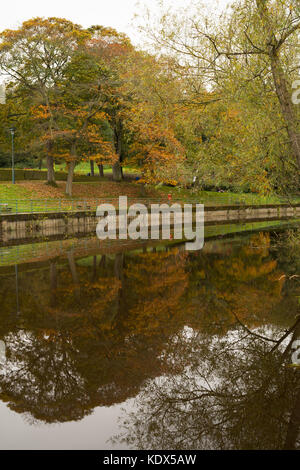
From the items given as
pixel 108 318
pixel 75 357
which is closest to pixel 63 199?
pixel 108 318

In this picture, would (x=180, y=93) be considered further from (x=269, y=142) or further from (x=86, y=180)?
(x=86, y=180)

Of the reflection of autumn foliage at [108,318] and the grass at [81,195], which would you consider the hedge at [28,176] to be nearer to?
the grass at [81,195]

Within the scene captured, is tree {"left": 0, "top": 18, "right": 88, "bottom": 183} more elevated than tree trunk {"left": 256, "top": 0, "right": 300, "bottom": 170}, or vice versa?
tree {"left": 0, "top": 18, "right": 88, "bottom": 183}

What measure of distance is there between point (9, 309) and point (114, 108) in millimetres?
33618

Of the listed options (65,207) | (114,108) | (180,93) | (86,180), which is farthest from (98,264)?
(86,180)

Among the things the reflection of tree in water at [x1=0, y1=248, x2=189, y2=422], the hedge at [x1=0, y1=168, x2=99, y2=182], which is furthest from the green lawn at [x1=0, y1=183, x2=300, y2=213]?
the reflection of tree in water at [x1=0, y1=248, x2=189, y2=422]

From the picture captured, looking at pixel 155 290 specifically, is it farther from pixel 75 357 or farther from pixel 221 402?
pixel 221 402

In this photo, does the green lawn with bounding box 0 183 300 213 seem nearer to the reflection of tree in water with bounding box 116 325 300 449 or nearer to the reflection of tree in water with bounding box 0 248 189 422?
the reflection of tree in water with bounding box 0 248 189 422

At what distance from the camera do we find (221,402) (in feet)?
17.6

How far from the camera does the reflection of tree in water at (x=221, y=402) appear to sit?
4547mm

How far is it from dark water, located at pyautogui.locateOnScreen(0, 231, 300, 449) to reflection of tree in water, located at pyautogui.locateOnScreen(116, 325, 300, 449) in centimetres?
1

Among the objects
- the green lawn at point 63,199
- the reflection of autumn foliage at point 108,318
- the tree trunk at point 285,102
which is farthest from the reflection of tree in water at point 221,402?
the green lawn at point 63,199

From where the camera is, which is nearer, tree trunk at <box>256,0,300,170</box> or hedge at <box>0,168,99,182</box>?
tree trunk at <box>256,0,300,170</box>

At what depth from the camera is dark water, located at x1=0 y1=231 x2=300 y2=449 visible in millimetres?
4723
